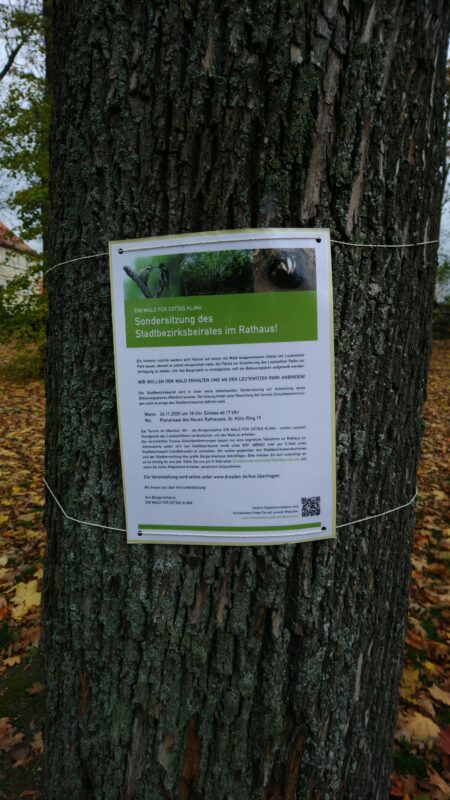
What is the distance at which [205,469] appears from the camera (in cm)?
128

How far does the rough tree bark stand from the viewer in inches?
45.6

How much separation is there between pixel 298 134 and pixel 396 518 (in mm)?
1033

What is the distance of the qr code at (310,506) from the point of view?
1.28m

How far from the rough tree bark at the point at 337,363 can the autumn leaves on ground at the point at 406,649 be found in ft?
3.67

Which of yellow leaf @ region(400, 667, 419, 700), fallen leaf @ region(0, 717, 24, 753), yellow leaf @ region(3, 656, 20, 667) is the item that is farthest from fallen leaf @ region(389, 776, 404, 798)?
yellow leaf @ region(3, 656, 20, 667)

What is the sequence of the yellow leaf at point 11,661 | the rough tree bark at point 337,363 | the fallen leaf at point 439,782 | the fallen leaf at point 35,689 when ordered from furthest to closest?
the yellow leaf at point 11,661 < the fallen leaf at point 35,689 < the fallen leaf at point 439,782 < the rough tree bark at point 337,363

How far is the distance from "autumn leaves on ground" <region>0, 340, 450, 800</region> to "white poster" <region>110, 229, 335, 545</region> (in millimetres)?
1762

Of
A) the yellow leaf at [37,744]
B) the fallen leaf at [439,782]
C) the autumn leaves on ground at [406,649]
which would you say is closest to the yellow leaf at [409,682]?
the autumn leaves on ground at [406,649]

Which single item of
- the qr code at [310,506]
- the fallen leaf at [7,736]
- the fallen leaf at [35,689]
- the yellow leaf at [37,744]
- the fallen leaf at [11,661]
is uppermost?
the qr code at [310,506]

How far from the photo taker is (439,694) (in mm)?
2762

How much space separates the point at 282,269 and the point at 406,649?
2.82 metres

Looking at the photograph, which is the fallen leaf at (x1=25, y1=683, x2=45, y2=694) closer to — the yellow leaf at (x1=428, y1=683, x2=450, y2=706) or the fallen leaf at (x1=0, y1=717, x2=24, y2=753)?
the fallen leaf at (x1=0, y1=717, x2=24, y2=753)

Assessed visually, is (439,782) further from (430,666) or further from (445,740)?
(430,666)

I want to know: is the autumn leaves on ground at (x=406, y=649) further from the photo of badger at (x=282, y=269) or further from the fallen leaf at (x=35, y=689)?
the photo of badger at (x=282, y=269)
